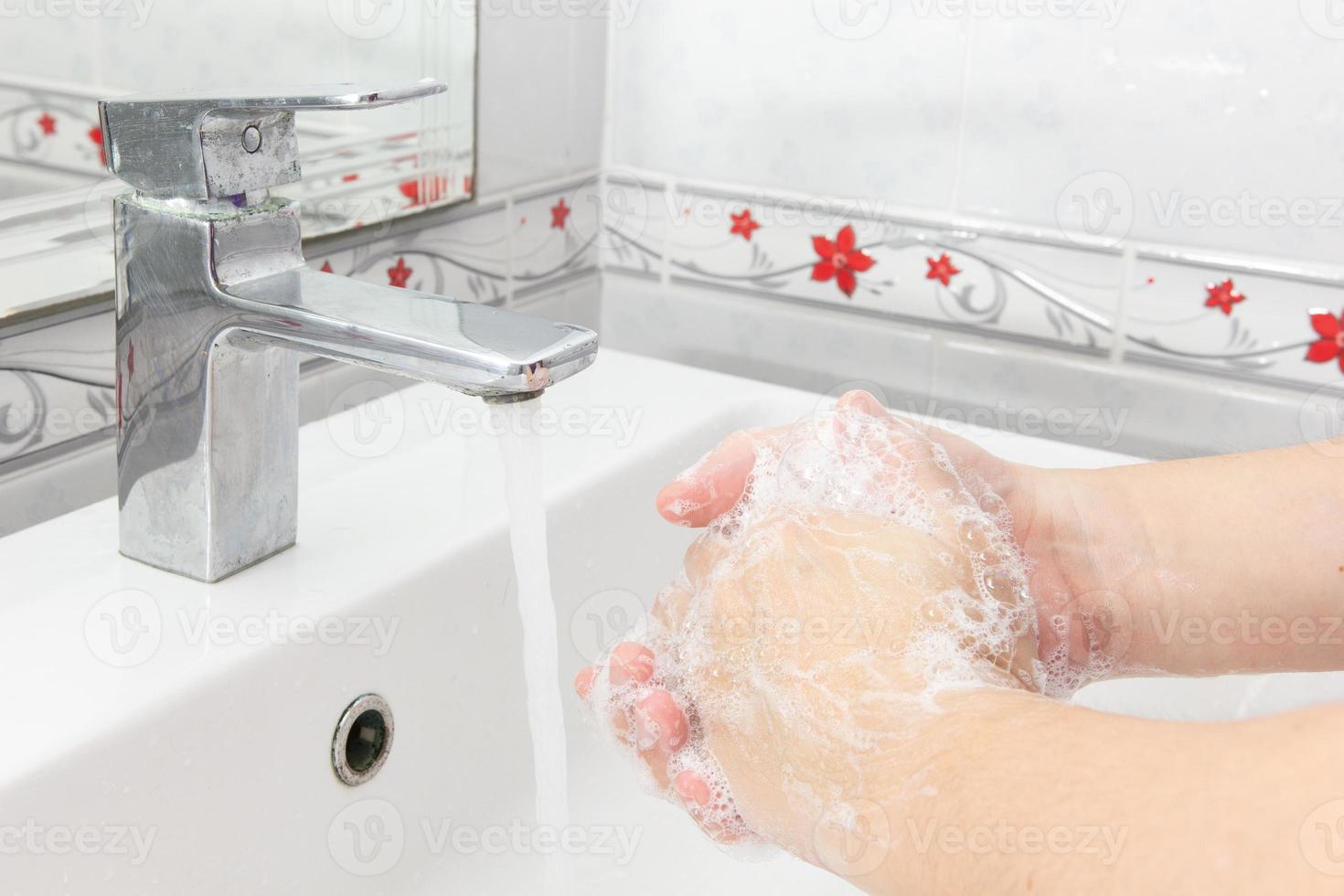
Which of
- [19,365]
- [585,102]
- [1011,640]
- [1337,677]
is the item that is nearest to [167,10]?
[19,365]

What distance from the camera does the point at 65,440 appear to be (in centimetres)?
62
